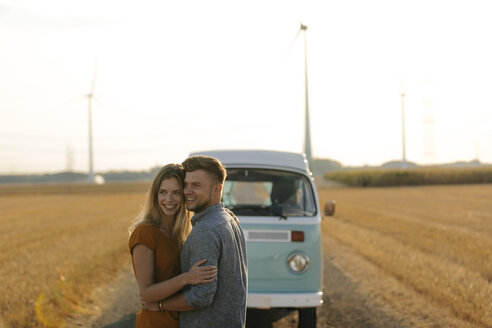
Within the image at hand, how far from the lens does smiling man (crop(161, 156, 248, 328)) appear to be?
2.53m

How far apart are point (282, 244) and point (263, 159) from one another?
1147 millimetres

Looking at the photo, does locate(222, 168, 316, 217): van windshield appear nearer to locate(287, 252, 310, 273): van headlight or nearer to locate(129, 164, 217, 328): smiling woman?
locate(287, 252, 310, 273): van headlight

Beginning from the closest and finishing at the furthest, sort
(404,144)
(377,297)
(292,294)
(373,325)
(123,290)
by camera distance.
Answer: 1. (292,294)
2. (373,325)
3. (377,297)
4. (123,290)
5. (404,144)

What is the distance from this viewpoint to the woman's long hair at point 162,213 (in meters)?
2.77

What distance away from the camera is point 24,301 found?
6.78 meters

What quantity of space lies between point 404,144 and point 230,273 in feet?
185

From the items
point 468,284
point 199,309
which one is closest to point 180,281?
point 199,309

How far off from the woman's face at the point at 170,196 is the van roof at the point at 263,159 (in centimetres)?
373

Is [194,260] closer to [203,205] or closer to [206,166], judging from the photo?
[203,205]

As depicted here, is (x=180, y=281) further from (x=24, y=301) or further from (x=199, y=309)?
(x=24, y=301)

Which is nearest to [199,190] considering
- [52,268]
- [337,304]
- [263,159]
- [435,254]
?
[263,159]

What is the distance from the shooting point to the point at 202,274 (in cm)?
250

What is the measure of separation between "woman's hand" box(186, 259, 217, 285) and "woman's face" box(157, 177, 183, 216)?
1.25ft

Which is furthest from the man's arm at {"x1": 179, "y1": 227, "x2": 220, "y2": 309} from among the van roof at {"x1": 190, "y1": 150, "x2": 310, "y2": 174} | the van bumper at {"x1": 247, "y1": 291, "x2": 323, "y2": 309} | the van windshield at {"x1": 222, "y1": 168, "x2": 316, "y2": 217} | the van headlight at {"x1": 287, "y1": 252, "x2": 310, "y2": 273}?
the van roof at {"x1": 190, "y1": 150, "x2": 310, "y2": 174}
